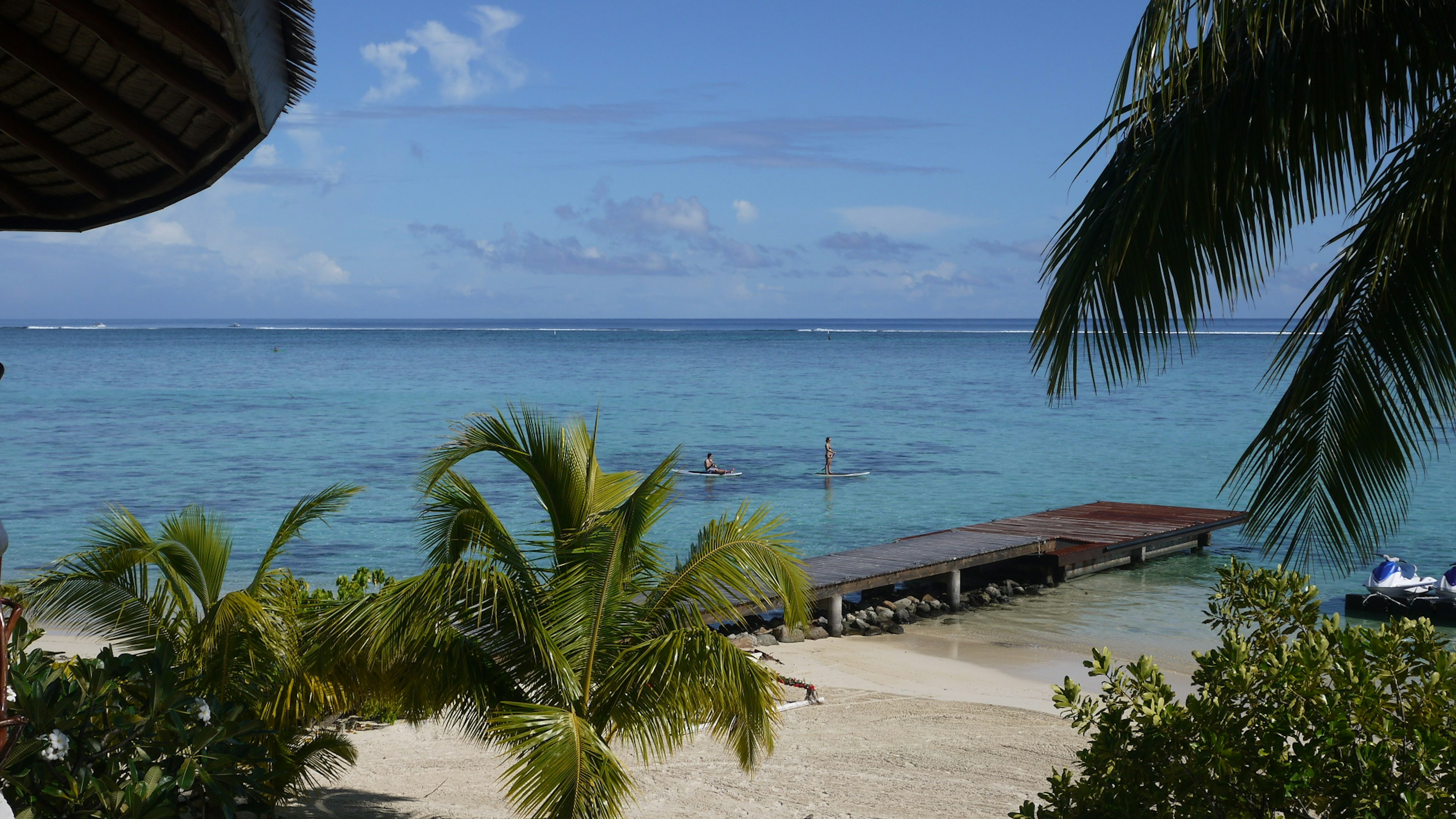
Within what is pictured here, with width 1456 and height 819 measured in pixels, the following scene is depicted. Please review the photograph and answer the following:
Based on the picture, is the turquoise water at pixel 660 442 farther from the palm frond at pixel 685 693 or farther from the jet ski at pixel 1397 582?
the palm frond at pixel 685 693

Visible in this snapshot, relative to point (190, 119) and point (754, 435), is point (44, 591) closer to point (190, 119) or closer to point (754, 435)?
point (190, 119)

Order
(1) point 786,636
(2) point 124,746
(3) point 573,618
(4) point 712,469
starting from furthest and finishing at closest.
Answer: (4) point 712,469 → (1) point 786,636 → (3) point 573,618 → (2) point 124,746

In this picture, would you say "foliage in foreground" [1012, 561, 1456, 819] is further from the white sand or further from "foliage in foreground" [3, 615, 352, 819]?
the white sand

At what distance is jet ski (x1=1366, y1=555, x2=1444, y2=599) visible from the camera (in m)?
18.9

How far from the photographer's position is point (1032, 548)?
22.1 metres

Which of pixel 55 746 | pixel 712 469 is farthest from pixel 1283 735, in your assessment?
pixel 712 469

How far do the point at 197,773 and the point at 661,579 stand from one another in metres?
3.21

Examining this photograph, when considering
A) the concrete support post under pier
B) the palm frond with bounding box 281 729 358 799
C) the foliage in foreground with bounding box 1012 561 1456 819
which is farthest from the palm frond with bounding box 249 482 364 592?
the concrete support post under pier

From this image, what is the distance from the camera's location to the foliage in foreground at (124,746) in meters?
4.84

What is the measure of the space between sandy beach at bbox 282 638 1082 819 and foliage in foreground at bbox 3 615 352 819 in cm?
323

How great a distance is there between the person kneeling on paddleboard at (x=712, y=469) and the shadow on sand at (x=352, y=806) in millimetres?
23508

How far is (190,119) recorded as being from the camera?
2830 millimetres

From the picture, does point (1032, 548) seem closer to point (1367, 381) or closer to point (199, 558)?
point (199, 558)

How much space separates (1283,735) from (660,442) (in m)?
42.4
